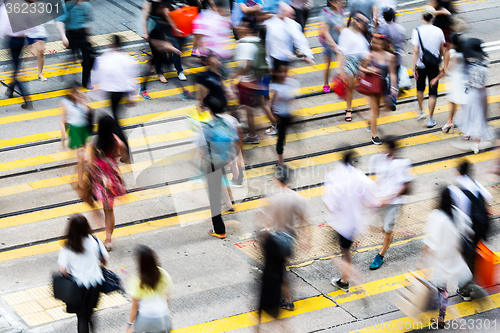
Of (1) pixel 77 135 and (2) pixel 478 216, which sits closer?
(2) pixel 478 216

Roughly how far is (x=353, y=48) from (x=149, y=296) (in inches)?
245

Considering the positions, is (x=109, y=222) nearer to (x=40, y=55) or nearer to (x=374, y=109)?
(x=374, y=109)

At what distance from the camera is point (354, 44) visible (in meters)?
9.95

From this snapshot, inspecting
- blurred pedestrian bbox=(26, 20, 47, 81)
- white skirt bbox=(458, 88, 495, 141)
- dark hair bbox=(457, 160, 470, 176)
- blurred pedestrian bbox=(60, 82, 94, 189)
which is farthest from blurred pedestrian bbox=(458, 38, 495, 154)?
blurred pedestrian bbox=(26, 20, 47, 81)

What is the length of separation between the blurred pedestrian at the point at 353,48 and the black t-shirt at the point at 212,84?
2.51 meters

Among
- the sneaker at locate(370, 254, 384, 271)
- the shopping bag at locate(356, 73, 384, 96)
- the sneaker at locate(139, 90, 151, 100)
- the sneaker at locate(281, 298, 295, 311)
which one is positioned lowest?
the sneaker at locate(139, 90, 151, 100)

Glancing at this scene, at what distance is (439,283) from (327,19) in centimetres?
659

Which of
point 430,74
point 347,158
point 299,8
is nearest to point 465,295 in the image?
point 347,158

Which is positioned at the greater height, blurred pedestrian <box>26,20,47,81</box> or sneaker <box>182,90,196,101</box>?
blurred pedestrian <box>26,20,47,81</box>

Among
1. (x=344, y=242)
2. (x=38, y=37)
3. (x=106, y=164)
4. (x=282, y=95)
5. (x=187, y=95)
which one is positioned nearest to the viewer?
(x=344, y=242)

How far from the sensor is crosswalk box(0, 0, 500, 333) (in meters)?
6.79

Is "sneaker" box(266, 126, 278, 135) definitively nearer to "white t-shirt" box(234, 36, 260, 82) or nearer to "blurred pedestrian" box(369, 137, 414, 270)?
"white t-shirt" box(234, 36, 260, 82)

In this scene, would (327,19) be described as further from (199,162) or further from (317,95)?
(199,162)

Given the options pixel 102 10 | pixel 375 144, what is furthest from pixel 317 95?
pixel 102 10
